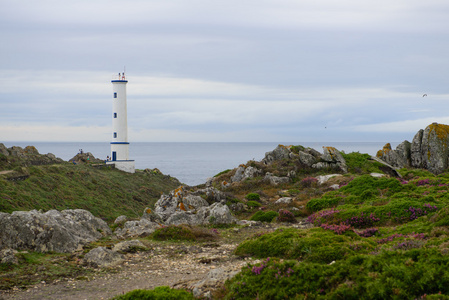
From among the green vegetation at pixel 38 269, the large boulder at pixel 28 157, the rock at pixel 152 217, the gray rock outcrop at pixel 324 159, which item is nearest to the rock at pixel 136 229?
the rock at pixel 152 217

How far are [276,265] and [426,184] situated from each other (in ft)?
58.7

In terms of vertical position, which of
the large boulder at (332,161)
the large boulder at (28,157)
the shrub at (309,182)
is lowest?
the shrub at (309,182)

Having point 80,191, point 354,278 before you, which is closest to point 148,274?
point 354,278

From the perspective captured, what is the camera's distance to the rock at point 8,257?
13383mm

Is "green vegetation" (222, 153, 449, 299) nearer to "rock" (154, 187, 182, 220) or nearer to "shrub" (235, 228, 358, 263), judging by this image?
"shrub" (235, 228, 358, 263)

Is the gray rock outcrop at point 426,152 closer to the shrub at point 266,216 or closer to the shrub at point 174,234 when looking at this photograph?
the shrub at point 266,216

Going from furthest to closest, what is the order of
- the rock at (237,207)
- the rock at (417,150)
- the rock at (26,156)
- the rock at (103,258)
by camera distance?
the rock at (26,156), the rock at (417,150), the rock at (237,207), the rock at (103,258)

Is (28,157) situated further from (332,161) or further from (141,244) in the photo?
(141,244)

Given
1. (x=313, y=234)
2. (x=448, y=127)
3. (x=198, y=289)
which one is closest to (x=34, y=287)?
(x=198, y=289)

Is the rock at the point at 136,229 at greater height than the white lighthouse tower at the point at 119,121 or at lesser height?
lesser

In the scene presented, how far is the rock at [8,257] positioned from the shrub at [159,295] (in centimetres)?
575

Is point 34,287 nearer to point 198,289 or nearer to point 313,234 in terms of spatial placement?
point 198,289

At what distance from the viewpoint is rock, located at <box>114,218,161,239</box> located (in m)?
19.8

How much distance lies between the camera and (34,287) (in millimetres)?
11828
